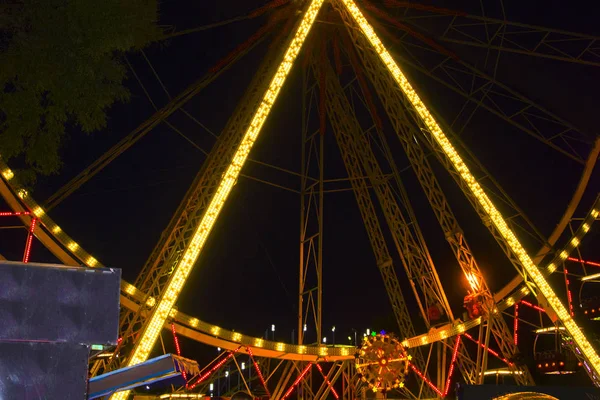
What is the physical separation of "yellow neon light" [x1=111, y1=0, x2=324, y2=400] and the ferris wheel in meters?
0.03

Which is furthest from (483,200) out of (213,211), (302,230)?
(302,230)

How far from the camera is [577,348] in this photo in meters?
15.6

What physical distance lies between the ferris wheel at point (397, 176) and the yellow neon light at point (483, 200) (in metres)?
0.03

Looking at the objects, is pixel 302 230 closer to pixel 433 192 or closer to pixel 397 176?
pixel 397 176


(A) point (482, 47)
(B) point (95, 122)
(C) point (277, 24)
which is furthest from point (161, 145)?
(B) point (95, 122)

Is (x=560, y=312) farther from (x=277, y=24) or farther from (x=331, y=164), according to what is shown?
(x=331, y=164)

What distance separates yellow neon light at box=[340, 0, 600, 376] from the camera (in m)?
15.2

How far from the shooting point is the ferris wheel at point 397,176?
14.6 m

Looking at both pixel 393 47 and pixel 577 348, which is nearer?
pixel 577 348

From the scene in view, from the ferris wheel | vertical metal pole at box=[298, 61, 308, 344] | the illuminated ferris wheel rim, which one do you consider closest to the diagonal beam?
the ferris wheel

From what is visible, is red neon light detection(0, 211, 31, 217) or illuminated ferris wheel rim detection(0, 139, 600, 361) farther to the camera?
illuminated ferris wheel rim detection(0, 139, 600, 361)

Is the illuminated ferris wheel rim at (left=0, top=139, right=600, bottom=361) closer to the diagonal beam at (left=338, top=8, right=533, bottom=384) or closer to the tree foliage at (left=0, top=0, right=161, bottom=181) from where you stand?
the diagonal beam at (left=338, top=8, right=533, bottom=384)

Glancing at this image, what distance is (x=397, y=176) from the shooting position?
22938 millimetres

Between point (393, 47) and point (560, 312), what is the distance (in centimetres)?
1028
